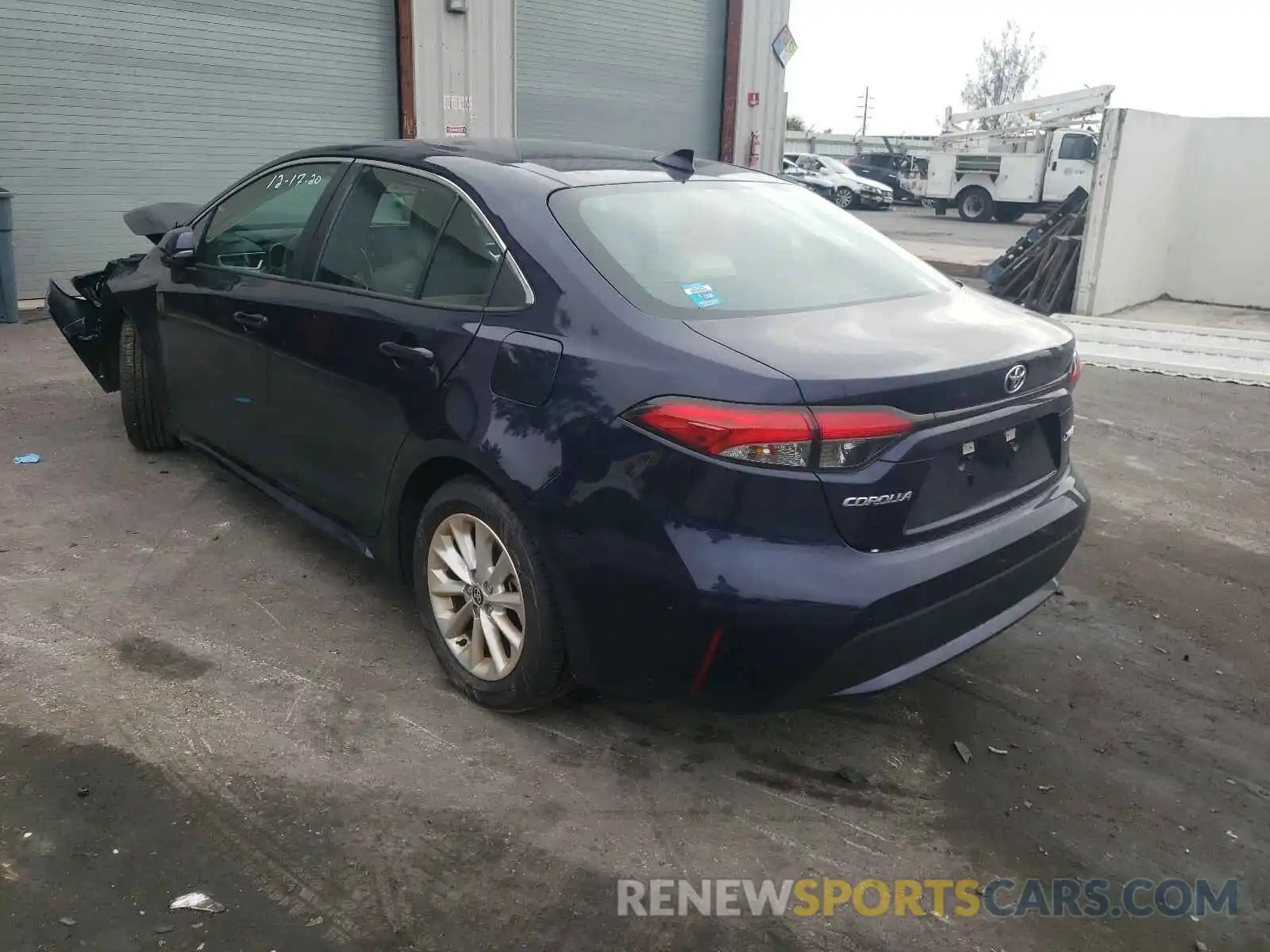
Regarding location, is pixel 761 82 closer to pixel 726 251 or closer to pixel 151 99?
pixel 151 99

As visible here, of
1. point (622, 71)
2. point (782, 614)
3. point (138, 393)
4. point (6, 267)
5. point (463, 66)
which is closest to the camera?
point (782, 614)

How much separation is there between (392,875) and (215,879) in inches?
16.1

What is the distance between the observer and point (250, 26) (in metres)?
11.0

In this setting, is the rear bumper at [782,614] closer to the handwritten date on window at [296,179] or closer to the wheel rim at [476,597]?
the wheel rim at [476,597]

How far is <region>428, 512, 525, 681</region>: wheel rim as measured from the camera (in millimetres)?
3080

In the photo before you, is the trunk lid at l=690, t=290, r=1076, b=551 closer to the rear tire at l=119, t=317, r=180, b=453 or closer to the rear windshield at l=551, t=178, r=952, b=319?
the rear windshield at l=551, t=178, r=952, b=319

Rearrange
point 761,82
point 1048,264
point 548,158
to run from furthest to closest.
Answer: point 761,82 < point 1048,264 < point 548,158

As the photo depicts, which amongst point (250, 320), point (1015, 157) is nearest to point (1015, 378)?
point (250, 320)

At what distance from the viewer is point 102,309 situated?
5.73 metres

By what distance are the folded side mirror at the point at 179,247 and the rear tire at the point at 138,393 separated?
688 mm

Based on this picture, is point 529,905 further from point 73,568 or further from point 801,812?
point 73,568

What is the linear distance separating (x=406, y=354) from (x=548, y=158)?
843 millimetres

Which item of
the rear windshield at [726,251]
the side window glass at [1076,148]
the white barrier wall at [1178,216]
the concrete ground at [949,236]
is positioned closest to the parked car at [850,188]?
the concrete ground at [949,236]

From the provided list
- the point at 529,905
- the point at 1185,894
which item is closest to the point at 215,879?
the point at 529,905
